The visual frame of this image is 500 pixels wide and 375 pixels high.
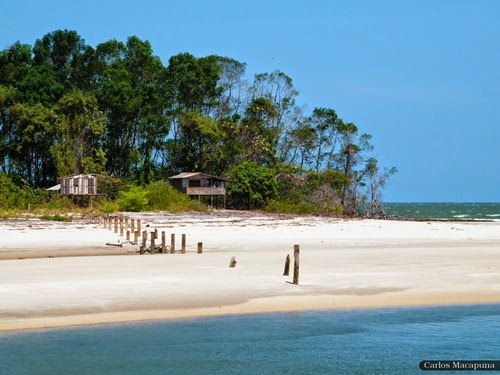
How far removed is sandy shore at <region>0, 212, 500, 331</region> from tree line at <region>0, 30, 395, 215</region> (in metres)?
30.3

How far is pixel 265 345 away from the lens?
15984 mm

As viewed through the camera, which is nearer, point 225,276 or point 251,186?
point 225,276

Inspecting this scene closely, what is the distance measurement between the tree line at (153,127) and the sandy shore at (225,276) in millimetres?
30312

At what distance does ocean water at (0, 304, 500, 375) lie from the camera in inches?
563

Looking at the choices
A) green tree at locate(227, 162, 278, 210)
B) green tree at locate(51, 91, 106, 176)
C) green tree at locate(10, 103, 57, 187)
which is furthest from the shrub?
green tree at locate(10, 103, 57, 187)

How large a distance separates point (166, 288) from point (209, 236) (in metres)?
16.8

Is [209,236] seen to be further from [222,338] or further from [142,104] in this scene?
[142,104]

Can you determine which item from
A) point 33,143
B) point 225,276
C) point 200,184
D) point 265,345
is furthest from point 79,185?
point 265,345

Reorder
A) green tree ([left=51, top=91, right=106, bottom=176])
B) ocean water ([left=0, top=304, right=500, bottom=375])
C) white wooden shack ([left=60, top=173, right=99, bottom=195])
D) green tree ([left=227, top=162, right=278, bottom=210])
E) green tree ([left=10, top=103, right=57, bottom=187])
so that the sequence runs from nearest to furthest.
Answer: ocean water ([left=0, top=304, right=500, bottom=375]) < white wooden shack ([left=60, top=173, right=99, bottom=195]) < green tree ([left=10, top=103, right=57, bottom=187]) < green tree ([left=51, top=91, right=106, bottom=176]) < green tree ([left=227, top=162, right=278, bottom=210])

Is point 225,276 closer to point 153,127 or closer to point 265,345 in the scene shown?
point 265,345

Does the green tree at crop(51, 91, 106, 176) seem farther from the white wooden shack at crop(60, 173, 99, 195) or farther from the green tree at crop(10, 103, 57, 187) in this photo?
the white wooden shack at crop(60, 173, 99, 195)

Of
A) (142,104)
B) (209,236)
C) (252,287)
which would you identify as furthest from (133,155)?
(252,287)

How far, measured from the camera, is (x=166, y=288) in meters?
20.4

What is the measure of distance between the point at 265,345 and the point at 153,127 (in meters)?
56.4
